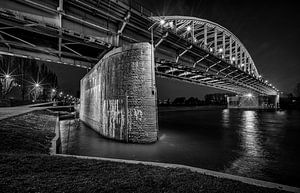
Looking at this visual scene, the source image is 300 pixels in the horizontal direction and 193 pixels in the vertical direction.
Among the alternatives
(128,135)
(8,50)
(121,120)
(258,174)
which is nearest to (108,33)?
(121,120)

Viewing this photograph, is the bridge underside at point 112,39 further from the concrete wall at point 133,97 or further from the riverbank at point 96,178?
the riverbank at point 96,178

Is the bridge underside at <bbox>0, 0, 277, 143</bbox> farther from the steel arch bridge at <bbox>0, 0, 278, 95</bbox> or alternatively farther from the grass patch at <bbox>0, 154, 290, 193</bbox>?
the grass patch at <bbox>0, 154, 290, 193</bbox>

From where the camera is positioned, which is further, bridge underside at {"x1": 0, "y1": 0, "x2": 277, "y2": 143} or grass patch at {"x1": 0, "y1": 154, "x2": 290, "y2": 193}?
bridge underside at {"x1": 0, "y1": 0, "x2": 277, "y2": 143}

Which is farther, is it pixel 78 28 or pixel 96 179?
pixel 78 28

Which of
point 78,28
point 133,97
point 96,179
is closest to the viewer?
point 96,179

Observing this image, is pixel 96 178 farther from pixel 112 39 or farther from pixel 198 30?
pixel 198 30

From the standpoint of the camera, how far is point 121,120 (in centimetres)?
1341

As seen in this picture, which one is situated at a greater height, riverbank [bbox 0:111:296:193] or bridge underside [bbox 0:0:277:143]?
bridge underside [bbox 0:0:277:143]

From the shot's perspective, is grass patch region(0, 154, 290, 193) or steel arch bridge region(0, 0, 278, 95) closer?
grass patch region(0, 154, 290, 193)

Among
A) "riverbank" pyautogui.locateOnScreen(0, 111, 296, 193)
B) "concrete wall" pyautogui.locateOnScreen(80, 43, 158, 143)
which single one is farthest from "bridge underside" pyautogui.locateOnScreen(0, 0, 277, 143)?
"riverbank" pyautogui.locateOnScreen(0, 111, 296, 193)

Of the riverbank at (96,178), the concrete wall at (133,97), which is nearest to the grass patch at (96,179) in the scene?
the riverbank at (96,178)

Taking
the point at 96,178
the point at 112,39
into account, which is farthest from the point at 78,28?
the point at 96,178

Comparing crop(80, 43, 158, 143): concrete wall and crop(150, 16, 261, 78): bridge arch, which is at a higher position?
crop(150, 16, 261, 78): bridge arch

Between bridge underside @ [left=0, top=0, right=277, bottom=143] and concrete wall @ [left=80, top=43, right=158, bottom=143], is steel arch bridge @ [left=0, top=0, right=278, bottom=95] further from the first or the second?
concrete wall @ [left=80, top=43, right=158, bottom=143]
